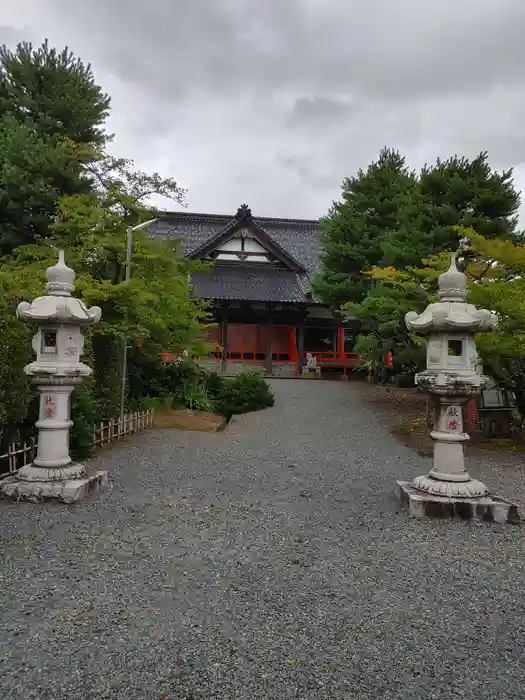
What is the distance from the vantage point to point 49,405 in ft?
19.7

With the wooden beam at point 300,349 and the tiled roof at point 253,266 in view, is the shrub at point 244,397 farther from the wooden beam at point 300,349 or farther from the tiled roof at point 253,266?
the wooden beam at point 300,349

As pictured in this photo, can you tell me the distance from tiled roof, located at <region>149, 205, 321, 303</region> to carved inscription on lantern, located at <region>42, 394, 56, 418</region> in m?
12.5

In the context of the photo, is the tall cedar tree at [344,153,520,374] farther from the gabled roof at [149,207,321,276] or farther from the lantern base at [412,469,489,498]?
the gabled roof at [149,207,321,276]

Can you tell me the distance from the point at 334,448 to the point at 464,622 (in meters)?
6.34

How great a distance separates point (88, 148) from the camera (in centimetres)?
1257

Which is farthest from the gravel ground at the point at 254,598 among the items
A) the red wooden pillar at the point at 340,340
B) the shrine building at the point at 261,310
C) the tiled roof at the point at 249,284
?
the red wooden pillar at the point at 340,340

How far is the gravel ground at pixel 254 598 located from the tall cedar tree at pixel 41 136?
8261 mm

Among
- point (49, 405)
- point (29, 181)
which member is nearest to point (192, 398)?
point (29, 181)

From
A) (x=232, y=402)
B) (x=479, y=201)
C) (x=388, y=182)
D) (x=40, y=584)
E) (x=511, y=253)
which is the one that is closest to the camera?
(x=40, y=584)

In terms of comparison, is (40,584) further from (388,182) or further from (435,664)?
(388,182)

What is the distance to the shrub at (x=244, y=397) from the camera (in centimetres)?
1380

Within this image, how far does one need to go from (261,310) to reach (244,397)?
970cm

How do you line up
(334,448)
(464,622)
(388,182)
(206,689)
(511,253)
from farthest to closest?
(388,182), (334,448), (511,253), (464,622), (206,689)

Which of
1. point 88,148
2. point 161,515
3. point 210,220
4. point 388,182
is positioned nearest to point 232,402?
point 88,148
